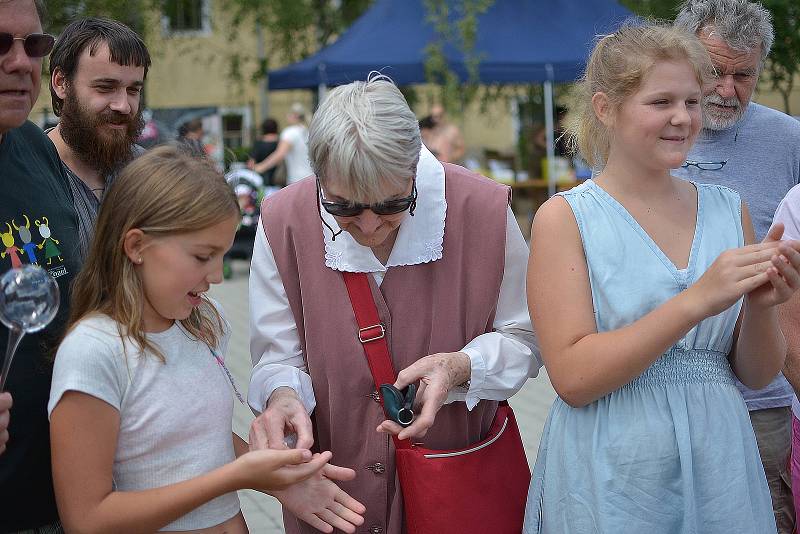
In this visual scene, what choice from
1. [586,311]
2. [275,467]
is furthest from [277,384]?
[586,311]

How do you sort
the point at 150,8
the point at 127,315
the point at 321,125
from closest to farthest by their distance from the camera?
the point at 127,315
the point at 321,125
the point at 150,8

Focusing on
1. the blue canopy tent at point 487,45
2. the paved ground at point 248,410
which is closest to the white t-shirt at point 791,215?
the paved ground at point 248,410

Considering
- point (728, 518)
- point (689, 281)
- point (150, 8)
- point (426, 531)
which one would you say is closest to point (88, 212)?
point (426, 531)

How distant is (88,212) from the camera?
325 cm

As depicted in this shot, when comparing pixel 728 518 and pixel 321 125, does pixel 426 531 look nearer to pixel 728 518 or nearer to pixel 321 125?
pixel 728 518

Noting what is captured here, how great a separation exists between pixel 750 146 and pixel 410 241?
51.6 inches

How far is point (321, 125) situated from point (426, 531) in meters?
0.97

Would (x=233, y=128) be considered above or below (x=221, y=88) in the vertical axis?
below

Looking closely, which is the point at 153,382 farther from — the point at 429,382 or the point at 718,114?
the point at 718,114

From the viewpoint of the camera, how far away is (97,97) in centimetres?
374

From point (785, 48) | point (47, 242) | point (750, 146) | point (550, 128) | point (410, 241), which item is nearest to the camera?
point (47, 242)

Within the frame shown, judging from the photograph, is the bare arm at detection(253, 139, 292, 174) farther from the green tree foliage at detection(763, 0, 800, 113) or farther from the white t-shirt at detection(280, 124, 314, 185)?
the green tree foliage at detection(763, 0, 800, 113)

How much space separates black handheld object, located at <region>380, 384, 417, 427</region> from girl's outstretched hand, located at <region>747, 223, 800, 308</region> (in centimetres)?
78

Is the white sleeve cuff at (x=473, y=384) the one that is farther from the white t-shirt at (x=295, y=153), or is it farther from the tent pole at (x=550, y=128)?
the white t-shirt at (x=295, y=153)
